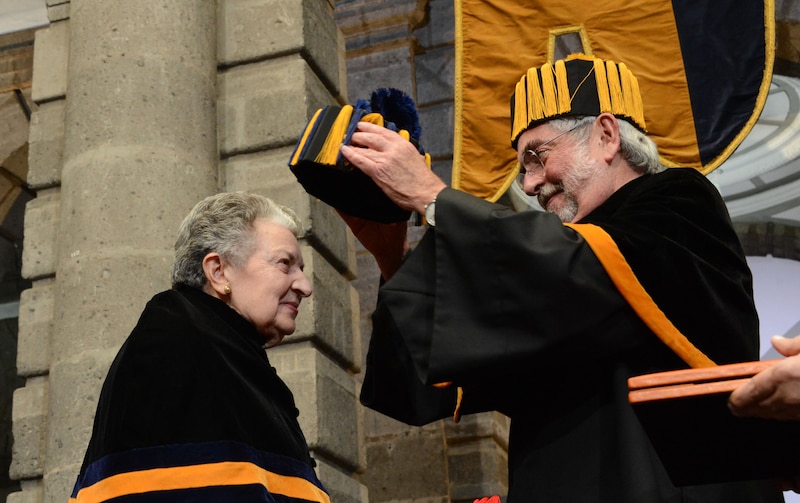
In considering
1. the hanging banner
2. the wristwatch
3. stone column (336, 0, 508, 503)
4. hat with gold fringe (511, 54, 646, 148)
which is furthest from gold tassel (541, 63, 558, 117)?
stone column (336, 0, 508, 503)

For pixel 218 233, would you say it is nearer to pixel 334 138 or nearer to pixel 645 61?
pixel 334 138

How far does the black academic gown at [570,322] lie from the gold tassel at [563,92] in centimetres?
51

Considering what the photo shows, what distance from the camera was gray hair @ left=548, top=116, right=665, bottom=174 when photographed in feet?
8.27

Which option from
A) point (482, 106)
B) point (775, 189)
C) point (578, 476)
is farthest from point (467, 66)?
point (775, 189)

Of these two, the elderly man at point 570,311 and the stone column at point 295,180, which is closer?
the elderly man at point 570,311

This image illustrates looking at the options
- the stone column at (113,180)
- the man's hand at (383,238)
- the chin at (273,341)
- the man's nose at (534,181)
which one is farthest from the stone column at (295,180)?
the man's nose at (534,181)

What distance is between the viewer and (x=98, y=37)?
387 cm

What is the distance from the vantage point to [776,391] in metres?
1.43

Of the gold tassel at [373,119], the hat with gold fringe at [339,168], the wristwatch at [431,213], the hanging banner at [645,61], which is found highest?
the hanging banner at [645,61]

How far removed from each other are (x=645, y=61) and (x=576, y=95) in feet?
9.38

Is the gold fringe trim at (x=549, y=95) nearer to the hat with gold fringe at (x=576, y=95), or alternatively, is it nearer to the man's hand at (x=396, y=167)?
the hat with gold fringe at (x=576, y=95)

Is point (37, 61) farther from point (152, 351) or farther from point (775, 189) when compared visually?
point (775, 189)

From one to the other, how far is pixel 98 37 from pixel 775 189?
721cm

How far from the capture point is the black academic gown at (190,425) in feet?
7.47
